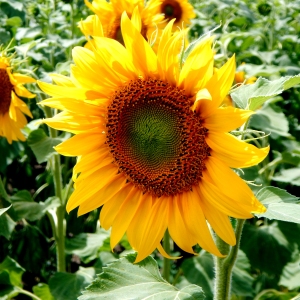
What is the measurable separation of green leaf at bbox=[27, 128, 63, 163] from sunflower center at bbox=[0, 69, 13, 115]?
0.60ft

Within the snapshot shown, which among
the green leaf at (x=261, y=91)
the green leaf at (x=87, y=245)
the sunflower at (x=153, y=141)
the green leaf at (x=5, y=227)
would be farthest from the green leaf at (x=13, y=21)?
the green leaf at (x=261, y=91)

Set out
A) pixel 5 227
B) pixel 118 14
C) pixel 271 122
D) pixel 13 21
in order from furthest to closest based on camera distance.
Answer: pixel 13 21
pixel 118 14
pixel 271 122
pixel 5 227

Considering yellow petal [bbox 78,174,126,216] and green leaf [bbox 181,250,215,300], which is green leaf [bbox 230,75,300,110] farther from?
green leaf [bbox 181,250,215,300]

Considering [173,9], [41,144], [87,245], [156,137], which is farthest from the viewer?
[173,9]

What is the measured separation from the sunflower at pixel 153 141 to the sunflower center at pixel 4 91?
80 centimetres

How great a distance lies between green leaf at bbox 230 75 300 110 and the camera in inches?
47.0

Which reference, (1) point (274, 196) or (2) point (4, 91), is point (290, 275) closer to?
(1) point (274, 196)

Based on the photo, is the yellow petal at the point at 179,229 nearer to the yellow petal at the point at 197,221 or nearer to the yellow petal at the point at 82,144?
the yellow petal at the point at 197,221

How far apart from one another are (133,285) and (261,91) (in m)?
0.60

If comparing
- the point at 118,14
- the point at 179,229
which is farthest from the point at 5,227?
the point at 118,14

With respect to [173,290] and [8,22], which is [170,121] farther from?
[8,22]

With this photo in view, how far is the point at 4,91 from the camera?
85.7 inches

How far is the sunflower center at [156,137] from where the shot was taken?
1319 millimetres

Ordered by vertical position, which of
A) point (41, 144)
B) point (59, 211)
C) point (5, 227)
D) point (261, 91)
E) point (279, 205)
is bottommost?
point (59, 211)
